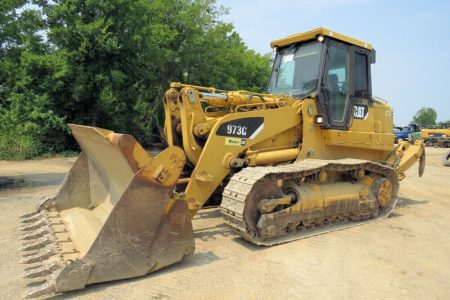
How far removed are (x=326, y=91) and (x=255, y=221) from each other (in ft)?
8.75

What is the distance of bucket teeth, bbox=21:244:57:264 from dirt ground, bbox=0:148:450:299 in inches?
11.2

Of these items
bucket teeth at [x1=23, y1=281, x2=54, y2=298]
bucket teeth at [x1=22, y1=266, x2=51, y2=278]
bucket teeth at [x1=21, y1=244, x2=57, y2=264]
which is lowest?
bucket teeth at [x1=23, y1=281, x2=54, y2=298]

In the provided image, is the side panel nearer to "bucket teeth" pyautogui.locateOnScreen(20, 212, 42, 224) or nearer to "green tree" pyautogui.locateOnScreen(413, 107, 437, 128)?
"bucket teeth" pyautogui.locateOnScreen(20, 212, 42, 224)

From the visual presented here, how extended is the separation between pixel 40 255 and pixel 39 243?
40cm

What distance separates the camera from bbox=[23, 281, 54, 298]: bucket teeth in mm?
3406

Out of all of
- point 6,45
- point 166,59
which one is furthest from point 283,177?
point 166,59

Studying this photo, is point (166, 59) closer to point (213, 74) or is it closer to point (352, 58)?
point (213, 74)

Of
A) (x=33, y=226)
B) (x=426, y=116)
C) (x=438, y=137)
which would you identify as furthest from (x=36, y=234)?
(x=426, y=116)

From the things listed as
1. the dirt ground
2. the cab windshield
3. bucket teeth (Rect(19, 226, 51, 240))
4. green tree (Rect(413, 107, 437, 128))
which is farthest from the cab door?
green tree (Rect(413, 107, 437, 128))

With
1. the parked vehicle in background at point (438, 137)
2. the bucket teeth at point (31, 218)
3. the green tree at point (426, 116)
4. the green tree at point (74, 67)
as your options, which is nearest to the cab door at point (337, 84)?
the bucket teeth at point (31, 218)

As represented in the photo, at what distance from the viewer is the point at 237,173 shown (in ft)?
17.7

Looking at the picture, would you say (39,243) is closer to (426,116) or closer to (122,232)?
(122,232)

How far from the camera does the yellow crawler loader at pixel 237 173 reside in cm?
402

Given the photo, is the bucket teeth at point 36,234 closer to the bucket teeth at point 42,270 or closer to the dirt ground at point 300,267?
the dirt ground at point 300,267
